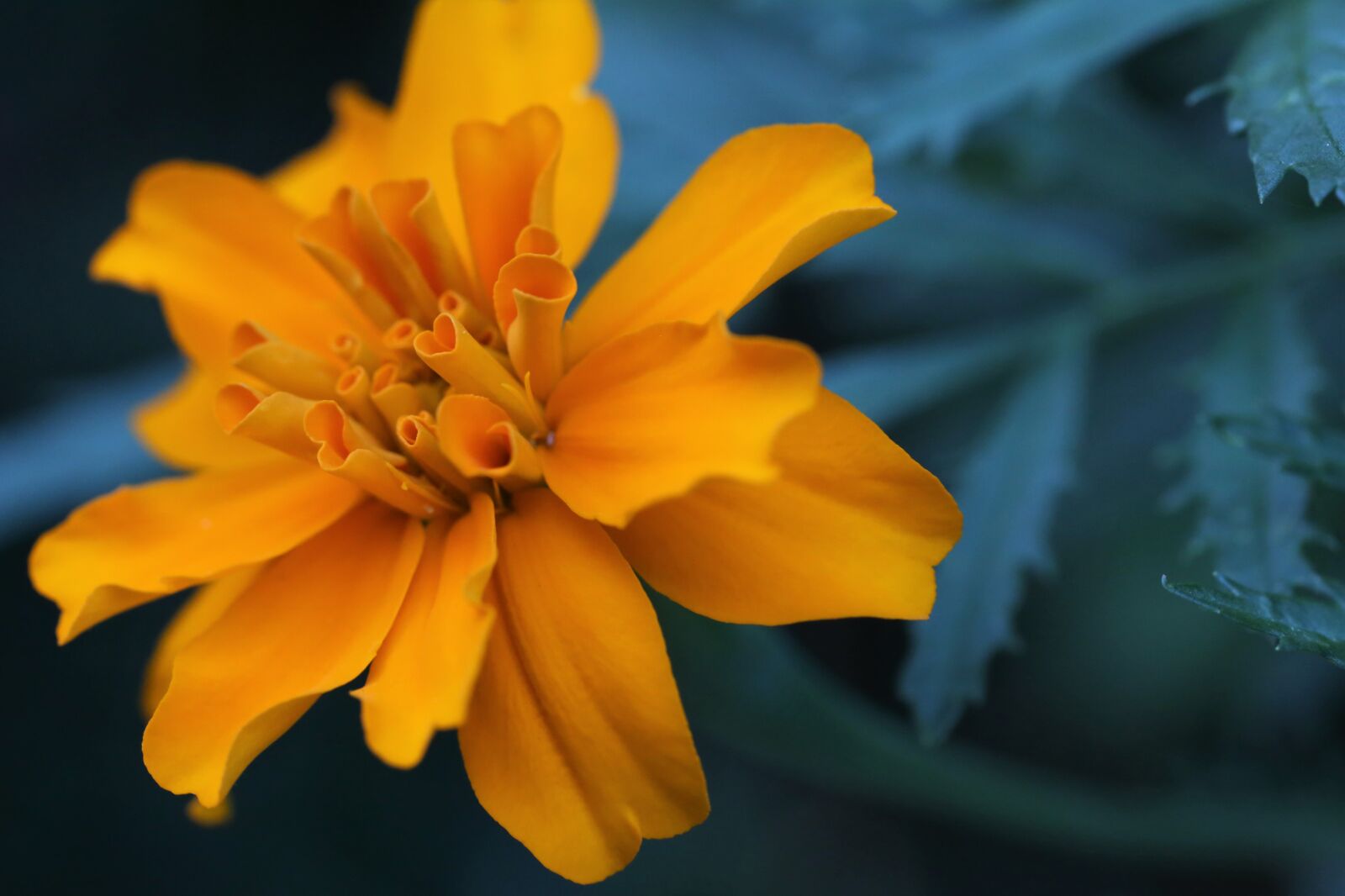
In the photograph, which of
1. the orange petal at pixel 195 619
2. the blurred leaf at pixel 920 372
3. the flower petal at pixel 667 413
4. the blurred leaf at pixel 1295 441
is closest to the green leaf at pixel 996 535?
the blurred leaf at pixel 920 372

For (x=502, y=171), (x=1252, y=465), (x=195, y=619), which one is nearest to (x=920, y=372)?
(x=1252, y=465)

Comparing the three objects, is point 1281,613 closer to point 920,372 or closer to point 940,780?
point 940,780

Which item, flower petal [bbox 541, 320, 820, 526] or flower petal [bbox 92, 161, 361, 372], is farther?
flower petal [bbox 92, 161, 361, 372]

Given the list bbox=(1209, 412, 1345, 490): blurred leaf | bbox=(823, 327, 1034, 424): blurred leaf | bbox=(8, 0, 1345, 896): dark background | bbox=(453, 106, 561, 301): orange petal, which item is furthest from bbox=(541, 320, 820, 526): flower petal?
bbox=(823, 327, 1034, 424): blurred leaf

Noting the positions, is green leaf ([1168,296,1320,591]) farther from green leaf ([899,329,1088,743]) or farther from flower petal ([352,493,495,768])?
flower petal ([352,493,495,768])

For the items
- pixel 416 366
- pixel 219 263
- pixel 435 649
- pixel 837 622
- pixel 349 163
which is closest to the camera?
pixel 435 649
